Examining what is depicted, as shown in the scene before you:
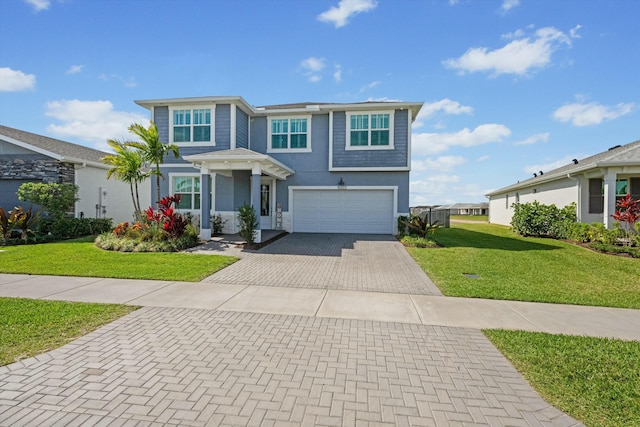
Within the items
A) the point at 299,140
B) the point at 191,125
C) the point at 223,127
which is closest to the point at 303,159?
the point at 299,140

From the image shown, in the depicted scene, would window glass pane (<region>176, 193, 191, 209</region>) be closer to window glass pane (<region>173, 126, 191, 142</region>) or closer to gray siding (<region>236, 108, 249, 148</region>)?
window glass pane (<region>173, 126, 191, 142</region>)

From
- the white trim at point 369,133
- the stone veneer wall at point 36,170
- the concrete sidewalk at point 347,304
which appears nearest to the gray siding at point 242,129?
the white trim at point 369,133

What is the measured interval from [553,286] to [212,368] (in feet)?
24.9

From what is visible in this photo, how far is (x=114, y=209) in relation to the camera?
57.4ft

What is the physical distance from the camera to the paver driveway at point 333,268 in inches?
282

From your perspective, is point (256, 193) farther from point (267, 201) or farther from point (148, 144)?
point (148, 144)

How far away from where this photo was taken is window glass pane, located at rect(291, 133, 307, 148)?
16.0 m

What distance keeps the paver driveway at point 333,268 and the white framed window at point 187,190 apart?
5.33 meters

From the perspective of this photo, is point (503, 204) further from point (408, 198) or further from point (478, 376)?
point (478, 376)

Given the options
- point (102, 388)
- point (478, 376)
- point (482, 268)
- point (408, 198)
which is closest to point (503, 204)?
point (408, 198)

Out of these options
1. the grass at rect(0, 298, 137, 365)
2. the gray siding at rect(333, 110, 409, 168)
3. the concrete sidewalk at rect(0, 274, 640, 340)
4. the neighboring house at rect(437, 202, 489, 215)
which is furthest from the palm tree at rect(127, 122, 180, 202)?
the neighboring house at rect(437, 202, 489, 215)

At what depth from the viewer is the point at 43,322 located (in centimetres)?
459

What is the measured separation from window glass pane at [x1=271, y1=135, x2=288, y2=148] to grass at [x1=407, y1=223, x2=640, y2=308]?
8.49m

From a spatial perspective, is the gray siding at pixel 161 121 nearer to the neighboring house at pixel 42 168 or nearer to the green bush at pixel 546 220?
the neighboring house at pixel 42 168
